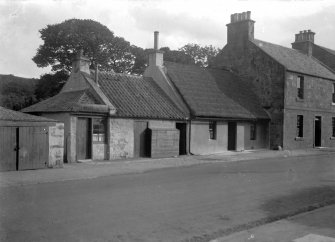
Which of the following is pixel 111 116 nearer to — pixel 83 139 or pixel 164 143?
pixel 83 139

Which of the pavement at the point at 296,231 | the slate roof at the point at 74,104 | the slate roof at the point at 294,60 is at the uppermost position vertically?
the slate roof at the point at 294,60

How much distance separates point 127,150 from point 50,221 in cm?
1379

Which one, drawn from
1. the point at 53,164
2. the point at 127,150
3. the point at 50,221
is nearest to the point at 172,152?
the point at 127,150

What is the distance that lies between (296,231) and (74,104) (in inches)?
565

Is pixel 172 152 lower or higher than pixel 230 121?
lower

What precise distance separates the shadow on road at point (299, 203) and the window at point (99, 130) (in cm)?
1159

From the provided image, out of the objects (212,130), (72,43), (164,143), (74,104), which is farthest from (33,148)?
(72,43)

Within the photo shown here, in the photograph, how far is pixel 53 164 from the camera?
16656mm

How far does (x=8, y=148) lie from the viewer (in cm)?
1517

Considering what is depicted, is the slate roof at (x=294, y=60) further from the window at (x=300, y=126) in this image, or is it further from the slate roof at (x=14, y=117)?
the slate roof at (x=14, y=117)

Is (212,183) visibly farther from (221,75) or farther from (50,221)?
(221,75)

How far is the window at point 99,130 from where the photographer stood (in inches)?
799

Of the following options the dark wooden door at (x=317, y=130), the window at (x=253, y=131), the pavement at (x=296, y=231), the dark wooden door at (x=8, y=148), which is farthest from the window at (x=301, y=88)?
the pavement at (x=296, y=231)

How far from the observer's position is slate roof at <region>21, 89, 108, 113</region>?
63.7 feet
